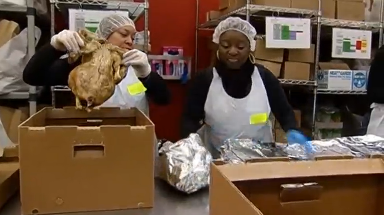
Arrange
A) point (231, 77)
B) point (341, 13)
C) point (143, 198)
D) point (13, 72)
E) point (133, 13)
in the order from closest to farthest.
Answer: point (143, 198) < point (231, 77) < point (13, 72) < point (133, 13) < point (341, 13)

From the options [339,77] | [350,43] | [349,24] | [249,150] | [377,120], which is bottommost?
[377,120]

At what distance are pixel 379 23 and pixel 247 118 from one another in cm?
151

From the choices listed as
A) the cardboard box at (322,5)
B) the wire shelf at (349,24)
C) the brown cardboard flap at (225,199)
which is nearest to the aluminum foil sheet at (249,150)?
the brown cardboard flap at (225,199)

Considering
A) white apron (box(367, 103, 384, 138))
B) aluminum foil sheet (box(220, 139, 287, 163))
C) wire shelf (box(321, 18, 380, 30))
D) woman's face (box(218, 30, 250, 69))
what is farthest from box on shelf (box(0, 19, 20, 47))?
white apron (box(367, 103, 384, 138))

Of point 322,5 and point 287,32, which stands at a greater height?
point 322,5

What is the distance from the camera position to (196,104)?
188cm

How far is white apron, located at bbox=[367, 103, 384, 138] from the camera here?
2182 millimetres

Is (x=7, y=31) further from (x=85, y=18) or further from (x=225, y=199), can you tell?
(x=225, y=199)

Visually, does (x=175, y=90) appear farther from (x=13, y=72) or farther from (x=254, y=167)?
(x=254, y=167)

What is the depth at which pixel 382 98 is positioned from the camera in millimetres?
2107

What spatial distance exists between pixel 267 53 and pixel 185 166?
159 centimetres

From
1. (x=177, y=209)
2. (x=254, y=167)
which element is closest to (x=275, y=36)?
(x=177, y=209)

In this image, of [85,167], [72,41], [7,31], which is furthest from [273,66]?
[85,167]

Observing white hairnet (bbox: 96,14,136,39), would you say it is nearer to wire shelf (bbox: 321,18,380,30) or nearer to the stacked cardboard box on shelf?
the stacked cardboard box on shelf
